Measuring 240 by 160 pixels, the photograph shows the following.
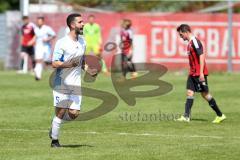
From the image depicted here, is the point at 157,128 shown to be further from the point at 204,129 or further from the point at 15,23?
the point at 15,23

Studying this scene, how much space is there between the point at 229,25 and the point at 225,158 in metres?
22.2

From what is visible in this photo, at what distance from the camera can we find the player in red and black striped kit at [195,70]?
16.2 meters

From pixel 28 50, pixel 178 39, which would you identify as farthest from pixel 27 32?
pixel 178 39

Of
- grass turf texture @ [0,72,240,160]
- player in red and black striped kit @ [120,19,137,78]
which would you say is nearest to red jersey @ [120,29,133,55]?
player in red and black striped kit @ [120,19,137,78]

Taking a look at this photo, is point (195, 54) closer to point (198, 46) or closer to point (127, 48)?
point (198, 46)

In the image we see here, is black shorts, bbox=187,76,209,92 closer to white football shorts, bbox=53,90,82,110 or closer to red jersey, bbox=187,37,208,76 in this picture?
red jersey, bbox=187,37,208,76

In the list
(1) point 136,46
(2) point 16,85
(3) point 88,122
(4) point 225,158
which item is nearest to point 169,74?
(1) point 136,46

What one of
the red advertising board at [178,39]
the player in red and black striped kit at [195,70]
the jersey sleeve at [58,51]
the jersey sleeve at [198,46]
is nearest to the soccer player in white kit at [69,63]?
the jersey sleeve at [58,51]

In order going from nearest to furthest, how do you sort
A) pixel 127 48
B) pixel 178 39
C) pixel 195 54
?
pixel 195 54, pixel 127 48, pixel 178 39

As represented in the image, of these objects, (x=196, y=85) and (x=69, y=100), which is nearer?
(x=69, y=100)

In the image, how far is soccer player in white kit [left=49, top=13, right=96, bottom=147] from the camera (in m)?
12.3

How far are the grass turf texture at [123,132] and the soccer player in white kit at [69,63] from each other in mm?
524

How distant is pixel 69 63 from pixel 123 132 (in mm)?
2797

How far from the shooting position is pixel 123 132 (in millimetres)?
14664
